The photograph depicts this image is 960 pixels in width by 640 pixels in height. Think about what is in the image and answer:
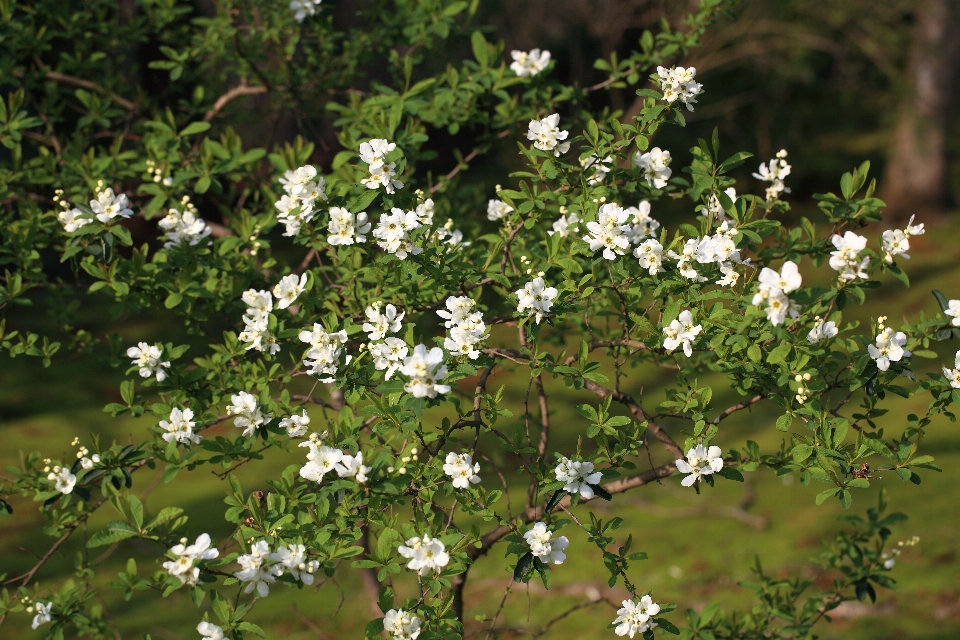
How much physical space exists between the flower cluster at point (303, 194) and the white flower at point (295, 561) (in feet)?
2.78

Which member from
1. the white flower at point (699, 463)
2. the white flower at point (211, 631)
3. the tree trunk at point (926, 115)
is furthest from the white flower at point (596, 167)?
the tree trunk at point (926, 115)

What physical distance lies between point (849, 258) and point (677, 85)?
62 cm

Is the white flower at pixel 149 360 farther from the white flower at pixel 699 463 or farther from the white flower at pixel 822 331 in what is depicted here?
the white flower at pixel 822 331

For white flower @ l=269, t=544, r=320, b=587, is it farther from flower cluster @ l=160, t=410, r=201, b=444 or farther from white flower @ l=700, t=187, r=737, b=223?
white flower @ l=700, t=187, r=737, b=223

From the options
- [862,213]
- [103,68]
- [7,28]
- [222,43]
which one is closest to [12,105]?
[7,28]

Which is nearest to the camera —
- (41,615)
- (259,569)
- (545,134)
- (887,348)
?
(259,569)

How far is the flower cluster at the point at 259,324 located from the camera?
7.30ft

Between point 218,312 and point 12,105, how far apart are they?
107 centimetres

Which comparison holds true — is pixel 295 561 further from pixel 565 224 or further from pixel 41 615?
pixel 565 224

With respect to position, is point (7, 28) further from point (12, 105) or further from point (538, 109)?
point (538, 109)

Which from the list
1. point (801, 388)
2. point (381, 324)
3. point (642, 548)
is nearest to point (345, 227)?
point (381, 324)

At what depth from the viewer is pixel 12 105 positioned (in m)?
3.00

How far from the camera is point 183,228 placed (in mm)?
2531

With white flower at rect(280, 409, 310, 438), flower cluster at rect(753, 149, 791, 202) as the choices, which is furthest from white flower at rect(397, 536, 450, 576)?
flower cluster at rect(753, 149, 791, 202)
